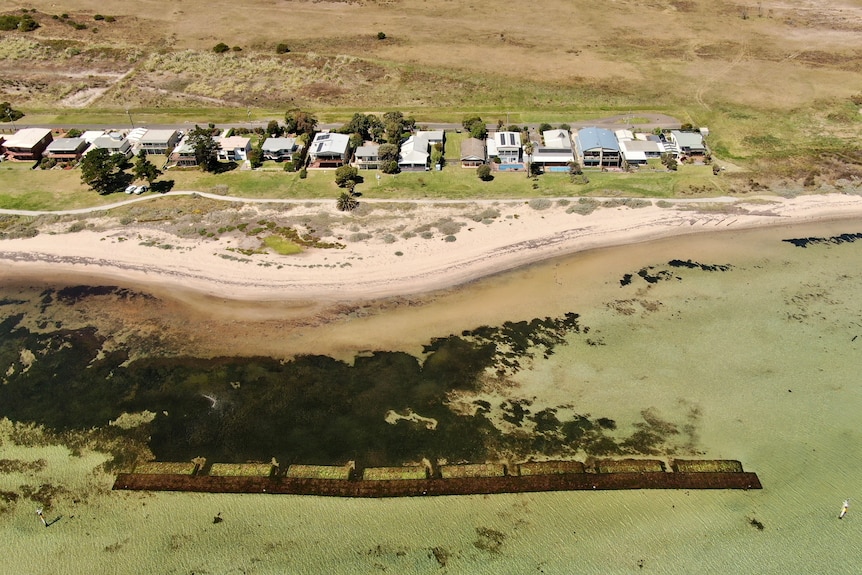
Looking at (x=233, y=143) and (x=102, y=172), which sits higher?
(x=233, y=143)

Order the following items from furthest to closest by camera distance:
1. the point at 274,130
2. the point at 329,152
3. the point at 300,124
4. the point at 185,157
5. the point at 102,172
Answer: the point at 274,130
the point at 300,124
the point at 185,157
the point at 329,152
the point at 102,172

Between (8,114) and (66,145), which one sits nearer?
(66,145)

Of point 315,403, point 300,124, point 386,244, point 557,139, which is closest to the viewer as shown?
point 315,403

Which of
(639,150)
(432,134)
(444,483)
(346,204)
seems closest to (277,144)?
(346,204)

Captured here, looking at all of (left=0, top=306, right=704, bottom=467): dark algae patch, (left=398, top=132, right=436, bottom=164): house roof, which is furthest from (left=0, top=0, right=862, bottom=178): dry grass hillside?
(left=0, top=306, right=704, bottom=467): dark algae patch

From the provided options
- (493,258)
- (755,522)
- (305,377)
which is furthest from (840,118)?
(305,377)

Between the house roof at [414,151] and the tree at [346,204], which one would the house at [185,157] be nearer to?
the tree at [346,204]

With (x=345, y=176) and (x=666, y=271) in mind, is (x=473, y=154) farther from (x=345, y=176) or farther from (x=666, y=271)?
(x=666, y=271)
